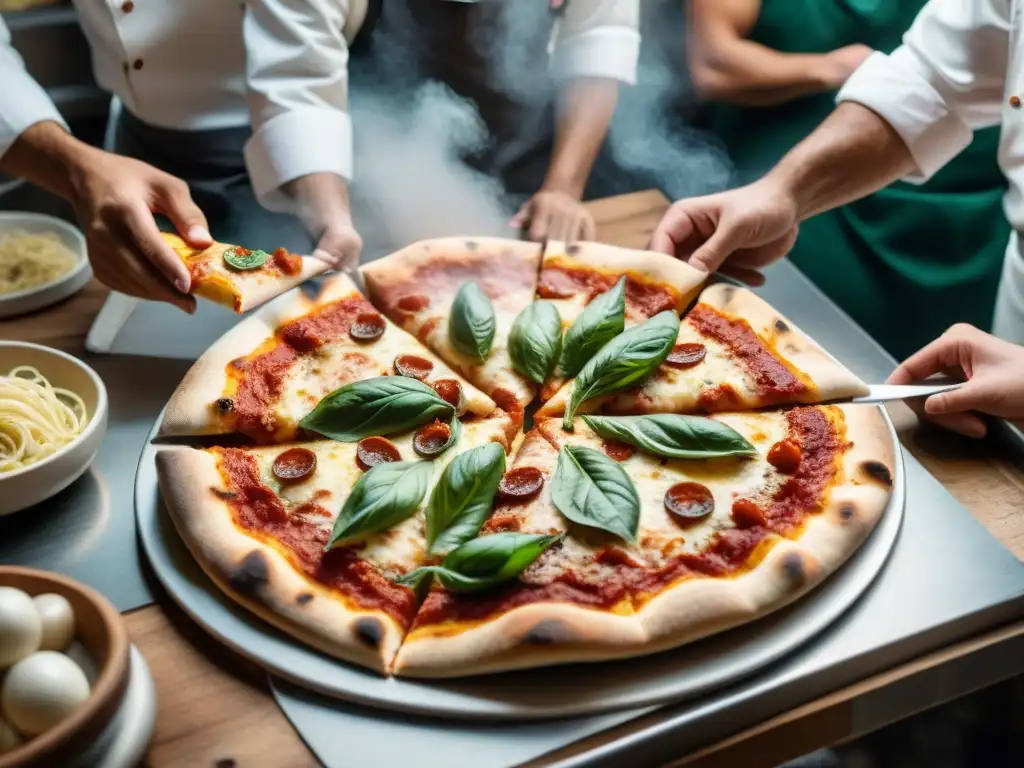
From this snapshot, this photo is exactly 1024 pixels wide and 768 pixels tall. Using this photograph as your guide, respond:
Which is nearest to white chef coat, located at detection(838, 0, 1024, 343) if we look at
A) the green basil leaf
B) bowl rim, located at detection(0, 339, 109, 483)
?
the green basil leaf

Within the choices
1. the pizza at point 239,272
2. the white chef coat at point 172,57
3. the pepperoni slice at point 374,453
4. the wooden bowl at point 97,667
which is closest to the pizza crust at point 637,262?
the pizza at point 239,272

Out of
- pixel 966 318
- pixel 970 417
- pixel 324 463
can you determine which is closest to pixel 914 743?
pixel 970 417

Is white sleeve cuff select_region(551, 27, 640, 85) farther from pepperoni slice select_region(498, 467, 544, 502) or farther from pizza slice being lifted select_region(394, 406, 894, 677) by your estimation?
pepperoni slice select_region(498, 467, 544, 502)

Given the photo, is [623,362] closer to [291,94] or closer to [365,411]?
[365,411]

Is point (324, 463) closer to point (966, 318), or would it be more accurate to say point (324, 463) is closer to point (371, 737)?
point (371, 737)

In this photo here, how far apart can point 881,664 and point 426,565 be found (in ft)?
2.50

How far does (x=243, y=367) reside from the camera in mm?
2070

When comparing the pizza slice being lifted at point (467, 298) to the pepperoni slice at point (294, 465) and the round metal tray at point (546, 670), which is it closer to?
the pepperoni slice at point (294, 465)

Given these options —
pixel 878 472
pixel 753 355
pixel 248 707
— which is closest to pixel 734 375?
pixel 753 355

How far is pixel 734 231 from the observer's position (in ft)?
7.91

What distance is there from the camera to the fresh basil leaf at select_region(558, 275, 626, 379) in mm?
2152

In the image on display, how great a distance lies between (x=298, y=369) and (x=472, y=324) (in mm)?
391

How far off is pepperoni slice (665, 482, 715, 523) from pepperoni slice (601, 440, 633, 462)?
0.14 metres

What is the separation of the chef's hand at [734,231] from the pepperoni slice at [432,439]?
2.66 feet
